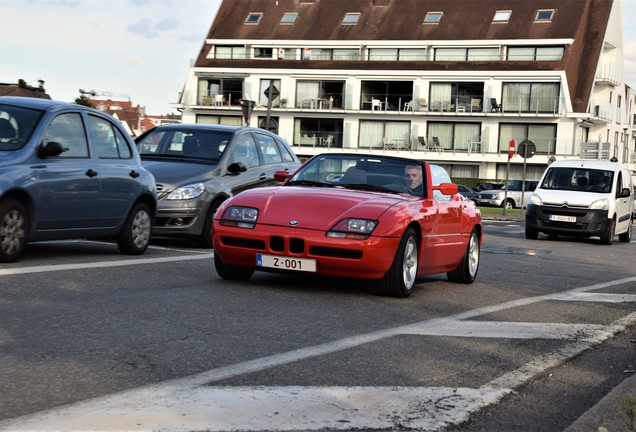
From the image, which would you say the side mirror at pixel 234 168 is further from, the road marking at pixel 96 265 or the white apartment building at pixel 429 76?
the white apartment building at pixel 429 76

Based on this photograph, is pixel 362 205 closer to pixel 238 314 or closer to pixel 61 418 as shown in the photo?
pixel 238 314

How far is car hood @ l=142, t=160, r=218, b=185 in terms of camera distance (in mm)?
14156

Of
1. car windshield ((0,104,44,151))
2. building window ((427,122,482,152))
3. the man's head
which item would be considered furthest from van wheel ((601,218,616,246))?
building window ((427,122,482,152))

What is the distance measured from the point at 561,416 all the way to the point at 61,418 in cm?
251

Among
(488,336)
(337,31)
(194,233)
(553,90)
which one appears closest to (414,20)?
(337,31)

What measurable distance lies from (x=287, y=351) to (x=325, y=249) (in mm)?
2836

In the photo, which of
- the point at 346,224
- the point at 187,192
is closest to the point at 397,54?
the point at 187,192

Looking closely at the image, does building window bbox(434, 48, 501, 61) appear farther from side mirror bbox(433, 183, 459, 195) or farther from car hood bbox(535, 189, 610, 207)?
side mirror bbox(433, 183, 459, 195)

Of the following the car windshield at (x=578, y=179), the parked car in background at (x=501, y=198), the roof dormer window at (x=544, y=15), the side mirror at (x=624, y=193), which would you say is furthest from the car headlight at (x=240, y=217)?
the roof dormer window at (x=544, y=15)

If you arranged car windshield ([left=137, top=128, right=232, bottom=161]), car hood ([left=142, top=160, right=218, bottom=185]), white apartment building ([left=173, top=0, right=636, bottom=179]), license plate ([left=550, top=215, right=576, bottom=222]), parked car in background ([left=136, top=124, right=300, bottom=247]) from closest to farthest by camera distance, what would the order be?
parked car in background ([left=136, top=124, right=300, bottom=247]), car hood ([left=142, top=160, right=218, bottom=185]), car windshield ([left=137, top=128, right=232, bottom=161]), license plate ([left=550, top=215, right=576, bottom=222]), white apartment building ([left=173, top=0, right=636, bottom=179])

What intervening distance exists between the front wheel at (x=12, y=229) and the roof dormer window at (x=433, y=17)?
6548 centimetres

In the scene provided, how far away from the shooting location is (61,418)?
14.7ft

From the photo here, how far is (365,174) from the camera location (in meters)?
10.7

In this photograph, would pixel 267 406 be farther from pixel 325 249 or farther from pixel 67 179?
pixel 67 179
